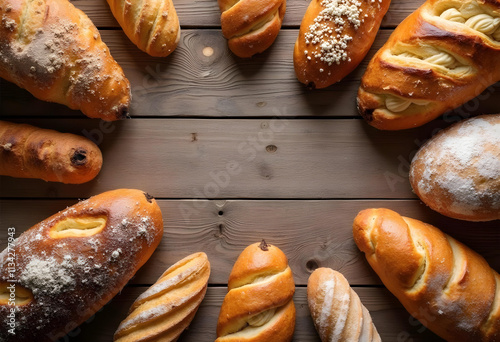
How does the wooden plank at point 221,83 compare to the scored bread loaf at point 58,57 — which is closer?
the scored bread loaf at point 58,57

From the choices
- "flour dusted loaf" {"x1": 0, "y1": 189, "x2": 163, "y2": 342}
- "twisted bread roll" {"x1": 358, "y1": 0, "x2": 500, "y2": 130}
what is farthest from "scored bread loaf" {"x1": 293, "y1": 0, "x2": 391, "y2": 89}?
"flour dusted loaf" {"x1": 0, "y1": 189, "x2": 163, "y2": 342}

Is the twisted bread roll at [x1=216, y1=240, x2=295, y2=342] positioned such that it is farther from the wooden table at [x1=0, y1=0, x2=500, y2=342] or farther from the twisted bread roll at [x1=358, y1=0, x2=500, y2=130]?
the twisted bread roll at [x1=358, y1=0, x2=500, y2=130]

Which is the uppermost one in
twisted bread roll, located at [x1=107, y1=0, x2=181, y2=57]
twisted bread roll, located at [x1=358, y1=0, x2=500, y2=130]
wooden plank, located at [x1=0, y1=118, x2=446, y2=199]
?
twisted bread roll, located at [x1=107, y1=0, x2=181, y2=57]

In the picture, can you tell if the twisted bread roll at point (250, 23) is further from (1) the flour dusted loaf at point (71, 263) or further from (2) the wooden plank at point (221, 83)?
(1) the flour dusted loaf at point (71, 263)

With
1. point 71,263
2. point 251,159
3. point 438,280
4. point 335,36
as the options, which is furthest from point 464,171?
point 71,263

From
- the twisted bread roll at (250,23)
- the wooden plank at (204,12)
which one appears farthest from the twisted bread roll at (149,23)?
the twisted bread roll at (250,23)

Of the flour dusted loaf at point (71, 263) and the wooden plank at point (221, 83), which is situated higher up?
the wooden plank at point (221, 83)
